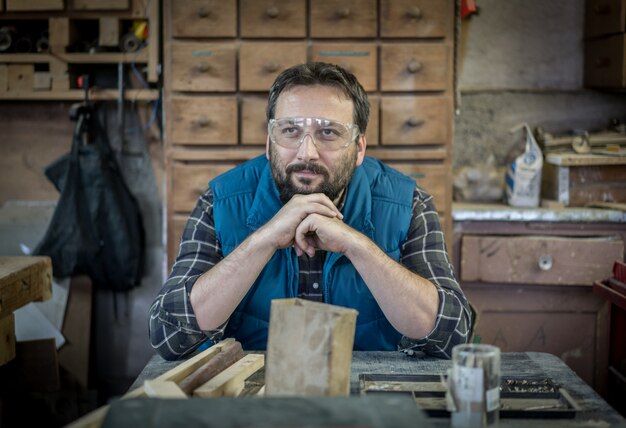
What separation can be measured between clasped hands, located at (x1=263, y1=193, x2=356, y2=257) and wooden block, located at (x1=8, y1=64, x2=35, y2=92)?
2108mm

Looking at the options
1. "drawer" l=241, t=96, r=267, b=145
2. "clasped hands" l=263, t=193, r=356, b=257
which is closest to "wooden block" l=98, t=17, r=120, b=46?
"drawer" l=241, t=96, r=267, b=145

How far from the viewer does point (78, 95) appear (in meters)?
3.54

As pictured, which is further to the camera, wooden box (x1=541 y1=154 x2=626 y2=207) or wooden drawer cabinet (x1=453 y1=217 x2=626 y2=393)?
wooden box (x1=541 y1=154 x2=626 y2=207)

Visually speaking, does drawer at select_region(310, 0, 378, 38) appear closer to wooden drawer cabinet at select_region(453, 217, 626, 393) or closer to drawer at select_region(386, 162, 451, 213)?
drawer at select_region(386, 162, 451, 213)

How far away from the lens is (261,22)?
319cm

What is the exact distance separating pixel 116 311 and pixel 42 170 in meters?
0.79

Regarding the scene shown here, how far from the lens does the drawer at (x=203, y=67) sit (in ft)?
10.5

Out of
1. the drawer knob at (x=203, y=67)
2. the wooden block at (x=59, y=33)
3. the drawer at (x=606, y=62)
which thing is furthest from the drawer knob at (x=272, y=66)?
the drawer at (x=606, y=62)

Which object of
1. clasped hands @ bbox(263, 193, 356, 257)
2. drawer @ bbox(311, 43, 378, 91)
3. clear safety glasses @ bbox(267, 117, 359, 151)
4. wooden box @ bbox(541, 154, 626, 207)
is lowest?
clasped hands @ bbox(263, 193, 356, 257)

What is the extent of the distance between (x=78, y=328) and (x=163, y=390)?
248cm

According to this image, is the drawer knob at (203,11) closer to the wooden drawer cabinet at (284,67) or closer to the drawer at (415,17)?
the wooden drawer cabinet at (284,67)

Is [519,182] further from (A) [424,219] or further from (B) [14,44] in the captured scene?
(B) [14,44]

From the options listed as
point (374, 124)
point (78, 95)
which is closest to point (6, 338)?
point (78, 95)

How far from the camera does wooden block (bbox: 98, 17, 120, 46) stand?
3.47 m
